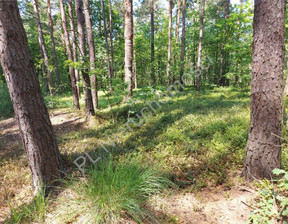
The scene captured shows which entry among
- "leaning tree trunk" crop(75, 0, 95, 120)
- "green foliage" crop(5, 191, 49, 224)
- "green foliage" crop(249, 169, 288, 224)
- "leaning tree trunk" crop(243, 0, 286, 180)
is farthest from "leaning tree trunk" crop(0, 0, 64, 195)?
"leaning tree trunk" crop(243, 0, 286, 180)

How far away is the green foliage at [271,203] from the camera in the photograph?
2197 millimetres

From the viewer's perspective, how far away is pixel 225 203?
278cm

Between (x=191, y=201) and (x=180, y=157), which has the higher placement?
(x=180, y=157)

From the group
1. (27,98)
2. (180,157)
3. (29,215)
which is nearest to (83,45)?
(27,98)

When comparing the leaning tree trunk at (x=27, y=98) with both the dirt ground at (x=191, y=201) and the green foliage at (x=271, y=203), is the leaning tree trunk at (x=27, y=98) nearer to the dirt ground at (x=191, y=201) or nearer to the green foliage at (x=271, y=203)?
the dirt ground at (x=191, y=201)

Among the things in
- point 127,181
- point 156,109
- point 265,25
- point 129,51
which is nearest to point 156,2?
point 129,51

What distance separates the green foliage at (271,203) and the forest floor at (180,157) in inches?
6.7

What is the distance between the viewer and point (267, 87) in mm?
2629

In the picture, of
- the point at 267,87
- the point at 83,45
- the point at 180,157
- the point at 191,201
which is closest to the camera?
the point at 267,87

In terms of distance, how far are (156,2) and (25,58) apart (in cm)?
2687

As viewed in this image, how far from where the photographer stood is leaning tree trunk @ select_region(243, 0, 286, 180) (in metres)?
2.50

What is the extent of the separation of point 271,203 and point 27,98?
4451mm

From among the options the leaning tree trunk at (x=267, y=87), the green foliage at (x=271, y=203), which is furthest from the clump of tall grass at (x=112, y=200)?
the leaning tree trunk at (x=267, y=87)

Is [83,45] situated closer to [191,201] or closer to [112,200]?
[112,200]
